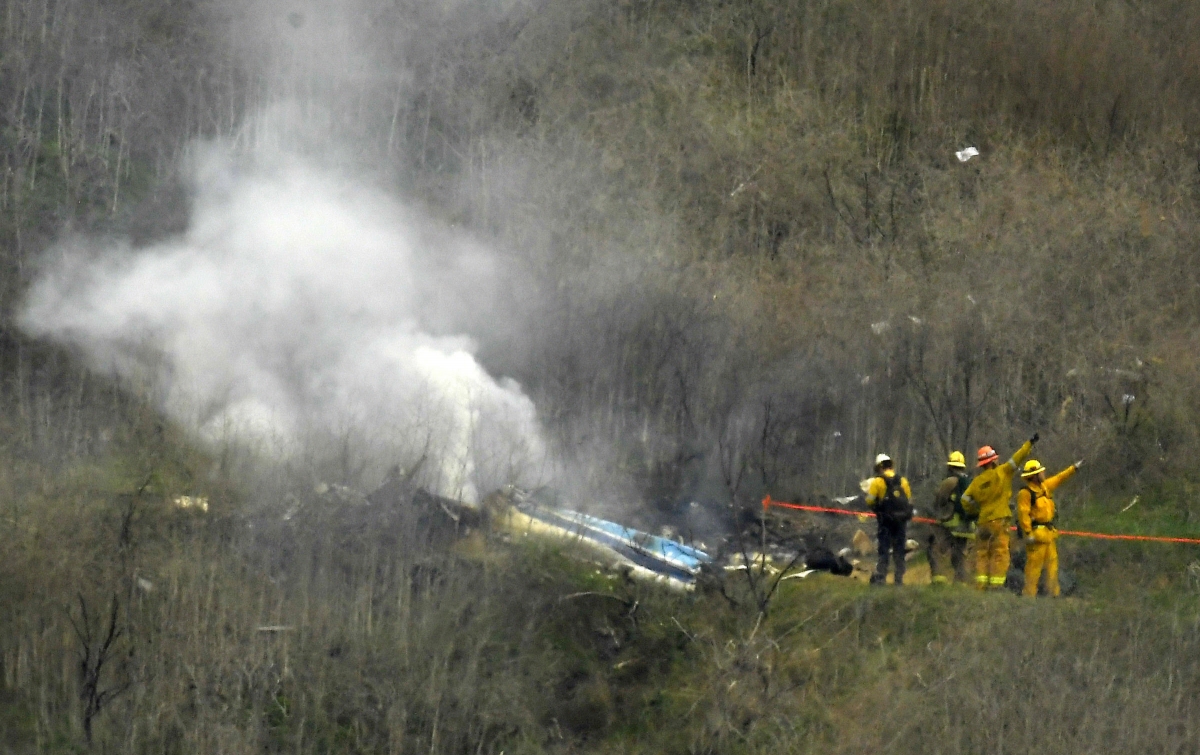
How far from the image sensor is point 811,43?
78.1 feet

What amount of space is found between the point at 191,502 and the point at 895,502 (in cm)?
656

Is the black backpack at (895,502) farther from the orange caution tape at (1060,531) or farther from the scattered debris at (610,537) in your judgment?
the scattered debris at (610,537)

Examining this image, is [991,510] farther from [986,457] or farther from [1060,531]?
[1060,531]

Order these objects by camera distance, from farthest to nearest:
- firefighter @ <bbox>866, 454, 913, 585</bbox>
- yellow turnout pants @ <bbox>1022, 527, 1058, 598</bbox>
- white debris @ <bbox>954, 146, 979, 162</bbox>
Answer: white debris @ <bbox>954, 146, 979, 162</bbox>
firefighter @ <bbox>866, 454, 913, 585</bbox>
yellow turnout pants @ <bbox>1022, 527, 1058, 598</bbox>

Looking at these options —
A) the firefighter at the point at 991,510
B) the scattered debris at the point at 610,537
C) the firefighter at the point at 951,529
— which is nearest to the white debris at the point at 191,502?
the scattered debris at the point at 610,537

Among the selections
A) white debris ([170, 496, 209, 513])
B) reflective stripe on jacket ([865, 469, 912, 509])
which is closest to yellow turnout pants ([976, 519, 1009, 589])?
reflective stripe on jacket ([865, 469, 912, 509])

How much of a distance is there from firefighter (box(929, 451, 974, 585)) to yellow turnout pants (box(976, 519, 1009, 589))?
0.15m

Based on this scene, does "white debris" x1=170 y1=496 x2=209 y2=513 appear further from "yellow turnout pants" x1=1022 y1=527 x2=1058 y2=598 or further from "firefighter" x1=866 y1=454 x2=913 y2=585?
"yellow turnout pants" x1=1022 y1=527 x2=1058 y2=598

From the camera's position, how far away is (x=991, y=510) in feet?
44.4

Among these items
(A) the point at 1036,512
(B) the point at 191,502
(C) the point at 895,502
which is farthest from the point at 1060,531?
(B) the point at 191,502

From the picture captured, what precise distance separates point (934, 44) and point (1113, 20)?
2.80 metres

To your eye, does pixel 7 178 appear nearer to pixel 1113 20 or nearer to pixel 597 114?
pixel 597 114

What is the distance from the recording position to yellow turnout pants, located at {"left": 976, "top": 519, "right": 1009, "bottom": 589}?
1358 cm

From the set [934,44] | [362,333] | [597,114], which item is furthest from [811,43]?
[362,333]
